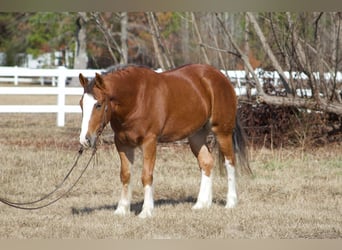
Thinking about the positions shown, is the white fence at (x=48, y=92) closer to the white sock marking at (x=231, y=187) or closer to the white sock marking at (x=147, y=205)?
the white sock marking at (x=231, y=187)

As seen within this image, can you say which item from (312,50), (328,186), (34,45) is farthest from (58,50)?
(328,186)

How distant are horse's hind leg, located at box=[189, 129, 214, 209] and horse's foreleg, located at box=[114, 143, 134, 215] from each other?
2.55 ft

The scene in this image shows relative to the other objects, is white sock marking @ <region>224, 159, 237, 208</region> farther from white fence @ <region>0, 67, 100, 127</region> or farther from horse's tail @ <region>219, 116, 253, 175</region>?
white fence @ <region>0, 67, 100, 127</region>

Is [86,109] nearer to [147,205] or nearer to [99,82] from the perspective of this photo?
[99,82]

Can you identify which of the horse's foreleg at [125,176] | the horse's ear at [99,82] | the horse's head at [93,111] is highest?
the horse's ear at [99,82]

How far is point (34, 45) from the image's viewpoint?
46.7 meters

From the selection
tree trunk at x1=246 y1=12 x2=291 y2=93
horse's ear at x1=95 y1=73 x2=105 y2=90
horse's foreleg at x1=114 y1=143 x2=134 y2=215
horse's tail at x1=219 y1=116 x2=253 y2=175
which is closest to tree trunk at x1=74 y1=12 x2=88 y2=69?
tree trunk at x1=246 y1=12 x2=291 y2=93

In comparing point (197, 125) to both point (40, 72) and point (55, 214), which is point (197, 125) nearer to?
point (55, 214)

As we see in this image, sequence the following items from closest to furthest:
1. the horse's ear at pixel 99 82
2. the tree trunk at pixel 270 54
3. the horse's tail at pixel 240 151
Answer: the horse's ear at pixel 99 82, the horse's tail at pixel 240 151, the tree trunk at pixel 270 54

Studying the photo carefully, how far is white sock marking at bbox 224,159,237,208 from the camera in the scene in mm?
7973

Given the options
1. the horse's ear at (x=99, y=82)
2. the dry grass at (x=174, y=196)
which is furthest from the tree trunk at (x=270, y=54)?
the horse's ear at (x=99, y=82)

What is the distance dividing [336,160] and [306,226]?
15.2ft

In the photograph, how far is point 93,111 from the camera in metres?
6.79

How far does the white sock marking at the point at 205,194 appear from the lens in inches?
311
